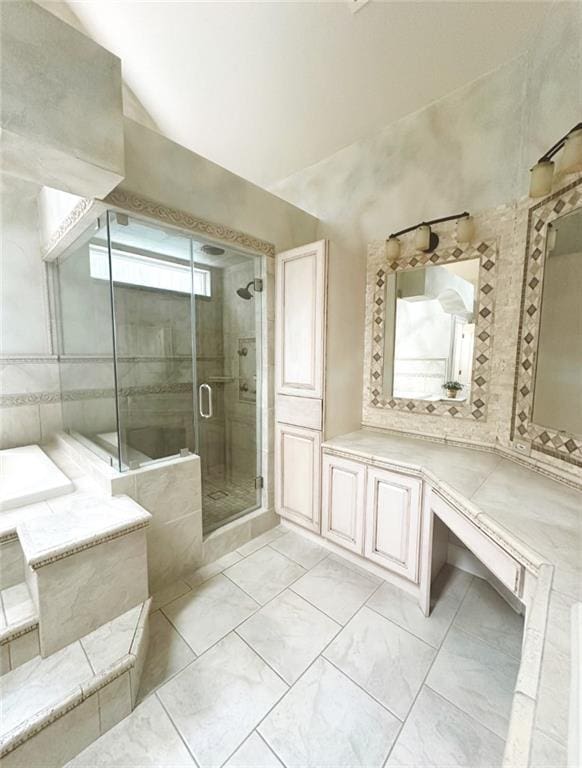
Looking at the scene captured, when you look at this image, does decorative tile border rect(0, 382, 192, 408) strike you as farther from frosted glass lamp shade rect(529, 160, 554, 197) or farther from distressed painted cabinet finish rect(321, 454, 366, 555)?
frosted glass lamp shade rect(529, 160, 554, 197)

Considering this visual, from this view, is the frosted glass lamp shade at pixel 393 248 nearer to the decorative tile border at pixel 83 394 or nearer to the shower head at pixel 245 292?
the shower head at pixel 245 292

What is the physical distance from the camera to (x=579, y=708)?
1.62ft

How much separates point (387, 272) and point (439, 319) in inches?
21.7

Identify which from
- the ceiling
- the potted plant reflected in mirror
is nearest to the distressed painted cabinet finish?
the potted plant reflected in mirror

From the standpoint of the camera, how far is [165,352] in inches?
91.3

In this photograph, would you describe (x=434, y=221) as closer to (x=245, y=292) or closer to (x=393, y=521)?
A: (x=245, y=292)

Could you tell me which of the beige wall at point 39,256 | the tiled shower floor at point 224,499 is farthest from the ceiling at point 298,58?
the tiled shower floor at point 224,499

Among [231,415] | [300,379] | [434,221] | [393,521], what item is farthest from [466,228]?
[231,415]

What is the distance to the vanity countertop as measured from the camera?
53cm

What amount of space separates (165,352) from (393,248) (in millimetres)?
1887

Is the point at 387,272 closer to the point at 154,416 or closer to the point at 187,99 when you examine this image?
the point at 154,416

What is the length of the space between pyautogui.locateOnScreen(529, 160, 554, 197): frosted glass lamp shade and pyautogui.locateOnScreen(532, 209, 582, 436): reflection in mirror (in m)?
0.20

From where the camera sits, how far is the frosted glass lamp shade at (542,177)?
4.52ft

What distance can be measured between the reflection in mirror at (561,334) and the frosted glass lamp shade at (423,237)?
631 mm
